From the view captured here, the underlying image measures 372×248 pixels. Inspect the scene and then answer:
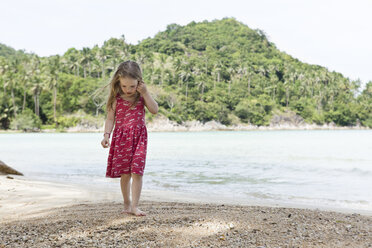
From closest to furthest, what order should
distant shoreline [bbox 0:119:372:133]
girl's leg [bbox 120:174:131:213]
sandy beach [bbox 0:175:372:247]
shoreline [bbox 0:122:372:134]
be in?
sandy beach [bbox 0:175:372:247], girl's leg [bbox 120:174:131:213], shoreline [bbox 0:122:372:134], distant shoreline [bbox 0:119:372:133]

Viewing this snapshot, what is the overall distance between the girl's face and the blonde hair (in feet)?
0.10

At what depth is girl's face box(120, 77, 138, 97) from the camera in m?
3.37

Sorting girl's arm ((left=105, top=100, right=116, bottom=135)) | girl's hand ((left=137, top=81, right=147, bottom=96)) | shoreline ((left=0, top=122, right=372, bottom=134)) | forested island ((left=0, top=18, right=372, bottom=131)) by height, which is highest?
forested island ((left=0, top=18, right=372, bottom=131))

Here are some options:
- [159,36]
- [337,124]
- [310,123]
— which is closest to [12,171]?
[310,123]

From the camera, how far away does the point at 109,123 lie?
3619 millimetres

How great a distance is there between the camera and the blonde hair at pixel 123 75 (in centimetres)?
337

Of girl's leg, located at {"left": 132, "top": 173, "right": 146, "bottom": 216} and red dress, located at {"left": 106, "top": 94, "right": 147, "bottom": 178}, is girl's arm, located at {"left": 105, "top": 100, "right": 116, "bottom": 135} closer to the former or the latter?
red dress, located at {"left": 106, "top": 94, "right": 147, "bottom": 178}

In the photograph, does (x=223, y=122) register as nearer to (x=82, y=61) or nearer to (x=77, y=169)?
(x=82, y=61)

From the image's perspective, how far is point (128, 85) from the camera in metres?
3.38

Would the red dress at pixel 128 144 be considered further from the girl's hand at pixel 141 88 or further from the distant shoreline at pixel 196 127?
the distant shoreline at pixel 196 127

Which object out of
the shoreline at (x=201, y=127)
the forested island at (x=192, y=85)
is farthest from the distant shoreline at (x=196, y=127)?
the forested island at (x=192, y=85)

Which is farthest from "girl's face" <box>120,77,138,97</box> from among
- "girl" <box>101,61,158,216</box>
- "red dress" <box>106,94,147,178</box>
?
"red dress" <box>106,94,147,178</box>

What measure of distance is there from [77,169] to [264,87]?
100253 millimetres

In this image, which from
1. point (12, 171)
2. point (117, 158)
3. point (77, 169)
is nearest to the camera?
point (117, 158)
